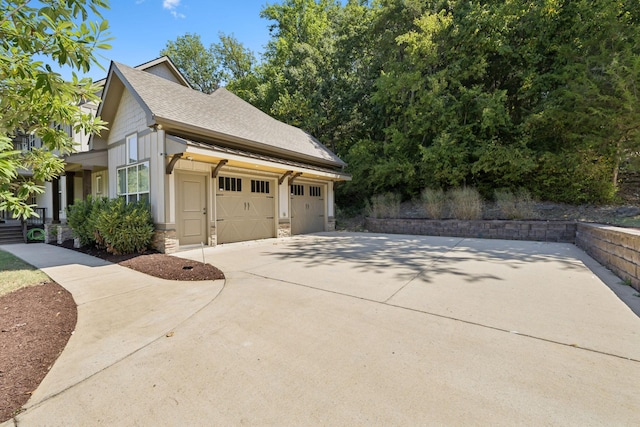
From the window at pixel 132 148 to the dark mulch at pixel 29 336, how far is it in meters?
4.86

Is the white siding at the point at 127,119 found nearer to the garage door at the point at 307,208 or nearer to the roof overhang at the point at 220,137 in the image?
the roof overhang at the point at 220,137

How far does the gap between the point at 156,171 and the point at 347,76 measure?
15.2 meters

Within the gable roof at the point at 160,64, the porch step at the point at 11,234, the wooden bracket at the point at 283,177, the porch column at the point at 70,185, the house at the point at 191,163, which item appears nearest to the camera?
the house at the point at 191,163

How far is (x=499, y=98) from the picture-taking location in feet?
37.9

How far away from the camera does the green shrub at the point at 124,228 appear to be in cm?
688

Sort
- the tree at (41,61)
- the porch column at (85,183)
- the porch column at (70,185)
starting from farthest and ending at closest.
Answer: the porch column at (70,185), the porch column at (85,183), the tree at (41,61)

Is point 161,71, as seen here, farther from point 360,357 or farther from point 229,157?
point 360,357

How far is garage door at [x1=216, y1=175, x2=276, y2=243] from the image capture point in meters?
9.01

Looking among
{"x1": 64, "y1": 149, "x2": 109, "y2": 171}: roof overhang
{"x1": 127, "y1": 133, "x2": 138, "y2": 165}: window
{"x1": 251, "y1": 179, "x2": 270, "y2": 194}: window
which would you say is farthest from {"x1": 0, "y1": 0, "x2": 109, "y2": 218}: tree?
{"x1": 64, "y1": 149, "x2": 109, "y2": 171}: roof overhang

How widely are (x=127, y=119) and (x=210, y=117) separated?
250cm

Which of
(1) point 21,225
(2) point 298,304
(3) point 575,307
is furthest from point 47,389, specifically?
(1) point 21,225

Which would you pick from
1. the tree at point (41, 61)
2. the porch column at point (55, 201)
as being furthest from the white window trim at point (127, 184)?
the porch column at point (55, 201)

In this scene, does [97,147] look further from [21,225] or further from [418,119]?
[418,119]

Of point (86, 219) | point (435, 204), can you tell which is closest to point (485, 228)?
point (435, 204)
